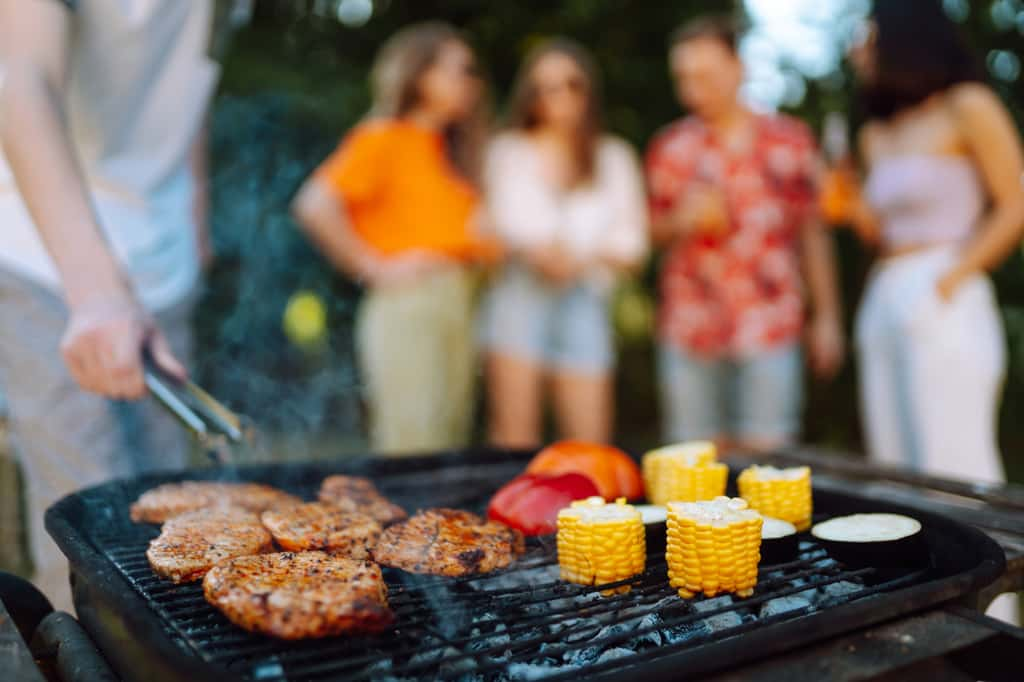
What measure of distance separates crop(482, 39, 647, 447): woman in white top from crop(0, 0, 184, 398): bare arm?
9.88 feet

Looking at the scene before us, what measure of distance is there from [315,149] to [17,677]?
23.5 feet

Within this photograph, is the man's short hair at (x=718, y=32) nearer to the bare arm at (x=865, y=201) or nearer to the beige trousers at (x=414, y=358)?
the bare arm at (x=865, y=201)

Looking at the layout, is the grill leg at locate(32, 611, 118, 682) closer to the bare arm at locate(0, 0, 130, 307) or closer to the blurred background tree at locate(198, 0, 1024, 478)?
the bare arm at locate(0, 0, 130, 307)

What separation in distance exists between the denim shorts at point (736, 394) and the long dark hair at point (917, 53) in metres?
1.49

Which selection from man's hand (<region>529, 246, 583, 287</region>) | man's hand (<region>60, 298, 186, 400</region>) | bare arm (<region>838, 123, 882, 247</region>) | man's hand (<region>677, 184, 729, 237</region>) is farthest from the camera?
man's hand (<region>529, 246, 583, 287</region>)

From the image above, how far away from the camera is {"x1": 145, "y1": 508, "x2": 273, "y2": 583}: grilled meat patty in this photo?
1606 mm

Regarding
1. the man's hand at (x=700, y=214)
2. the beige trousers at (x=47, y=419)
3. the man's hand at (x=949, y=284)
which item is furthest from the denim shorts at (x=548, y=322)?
the beige trousers at (x=47, y=419)

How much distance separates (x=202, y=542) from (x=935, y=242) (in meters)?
3.42

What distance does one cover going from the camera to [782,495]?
1931 millimetres

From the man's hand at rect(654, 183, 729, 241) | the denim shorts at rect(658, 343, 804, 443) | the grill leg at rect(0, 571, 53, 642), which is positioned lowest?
the denim shorts at rect(658, 343, 804, 443)

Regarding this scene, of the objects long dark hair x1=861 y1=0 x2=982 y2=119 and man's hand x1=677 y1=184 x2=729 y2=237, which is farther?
man's hand x1=677 y1=184 x2=729 y2=237

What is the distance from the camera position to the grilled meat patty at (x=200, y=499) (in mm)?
2002

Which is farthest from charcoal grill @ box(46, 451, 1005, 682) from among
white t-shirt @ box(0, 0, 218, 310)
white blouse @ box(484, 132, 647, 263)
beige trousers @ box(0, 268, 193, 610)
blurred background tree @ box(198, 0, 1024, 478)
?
blurred background tree @ box(198, 0, 1024, 478)

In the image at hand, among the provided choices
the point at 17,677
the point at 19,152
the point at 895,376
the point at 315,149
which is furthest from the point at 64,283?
the point at 315,149
